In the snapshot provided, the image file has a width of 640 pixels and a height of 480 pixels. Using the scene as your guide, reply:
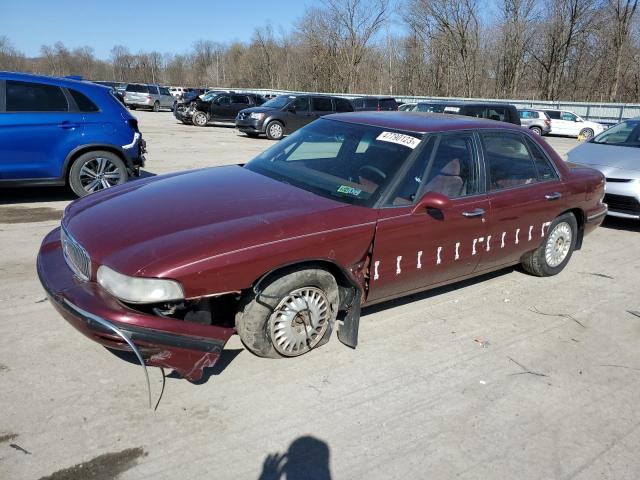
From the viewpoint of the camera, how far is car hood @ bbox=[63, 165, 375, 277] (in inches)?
115

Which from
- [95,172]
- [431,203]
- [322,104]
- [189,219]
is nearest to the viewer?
[189,219]

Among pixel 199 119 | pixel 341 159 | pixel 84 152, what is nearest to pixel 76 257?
pixel 341 159

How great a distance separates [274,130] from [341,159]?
1578 cm

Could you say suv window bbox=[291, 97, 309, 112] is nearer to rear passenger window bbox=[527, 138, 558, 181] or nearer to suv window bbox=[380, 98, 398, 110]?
suv window bbox=[380, 98, 398, 110]

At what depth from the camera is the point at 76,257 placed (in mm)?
3238

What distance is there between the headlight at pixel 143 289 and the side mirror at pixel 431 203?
5.95ft

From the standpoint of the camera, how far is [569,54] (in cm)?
4400

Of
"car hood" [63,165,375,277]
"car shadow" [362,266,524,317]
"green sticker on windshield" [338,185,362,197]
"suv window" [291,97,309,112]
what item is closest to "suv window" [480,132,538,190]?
"car shadow" [362,266,524,317]

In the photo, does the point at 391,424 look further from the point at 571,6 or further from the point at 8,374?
the point at 571,6

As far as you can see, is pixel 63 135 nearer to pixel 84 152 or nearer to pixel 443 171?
pixel 84 152

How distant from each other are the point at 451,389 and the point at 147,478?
6.17 ft

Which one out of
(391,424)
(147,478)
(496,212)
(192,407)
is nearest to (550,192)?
(496,212)

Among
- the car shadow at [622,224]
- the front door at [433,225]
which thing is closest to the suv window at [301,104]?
the car shadow at [622,224]

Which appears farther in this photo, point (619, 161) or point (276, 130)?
point (276, 130)
